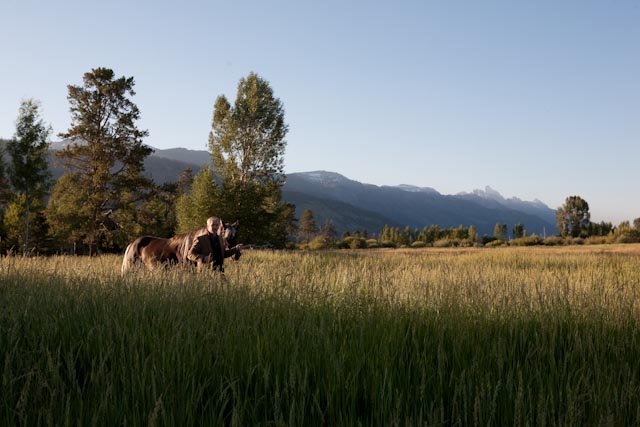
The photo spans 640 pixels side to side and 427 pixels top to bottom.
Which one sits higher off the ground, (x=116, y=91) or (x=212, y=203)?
(x=116, y=91)

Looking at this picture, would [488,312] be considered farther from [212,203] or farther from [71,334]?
[212,203]

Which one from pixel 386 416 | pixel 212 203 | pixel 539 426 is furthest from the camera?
pixel 212 203

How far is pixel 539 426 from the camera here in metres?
2.24

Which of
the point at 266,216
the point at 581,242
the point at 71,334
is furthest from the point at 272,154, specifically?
Result: the point at 71,334

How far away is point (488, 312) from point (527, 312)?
0.42 m

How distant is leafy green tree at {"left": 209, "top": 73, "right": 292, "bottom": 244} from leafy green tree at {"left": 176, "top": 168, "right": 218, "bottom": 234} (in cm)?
136

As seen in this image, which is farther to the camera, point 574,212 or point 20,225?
point 574,212

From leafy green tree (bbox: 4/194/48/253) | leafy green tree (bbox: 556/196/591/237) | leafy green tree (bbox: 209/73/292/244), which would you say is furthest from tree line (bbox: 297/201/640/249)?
leafy green tree (bbox: 4/194/48/253)

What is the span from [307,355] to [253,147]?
1439 inches

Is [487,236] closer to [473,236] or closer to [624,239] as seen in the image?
[473,236]

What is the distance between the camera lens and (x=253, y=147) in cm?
3853

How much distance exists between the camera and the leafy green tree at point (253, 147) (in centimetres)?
3581

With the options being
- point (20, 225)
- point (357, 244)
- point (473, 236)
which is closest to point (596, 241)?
point (357, 244)

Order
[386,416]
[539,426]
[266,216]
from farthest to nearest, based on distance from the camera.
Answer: [266,216]
[386,416]
[539,426]
